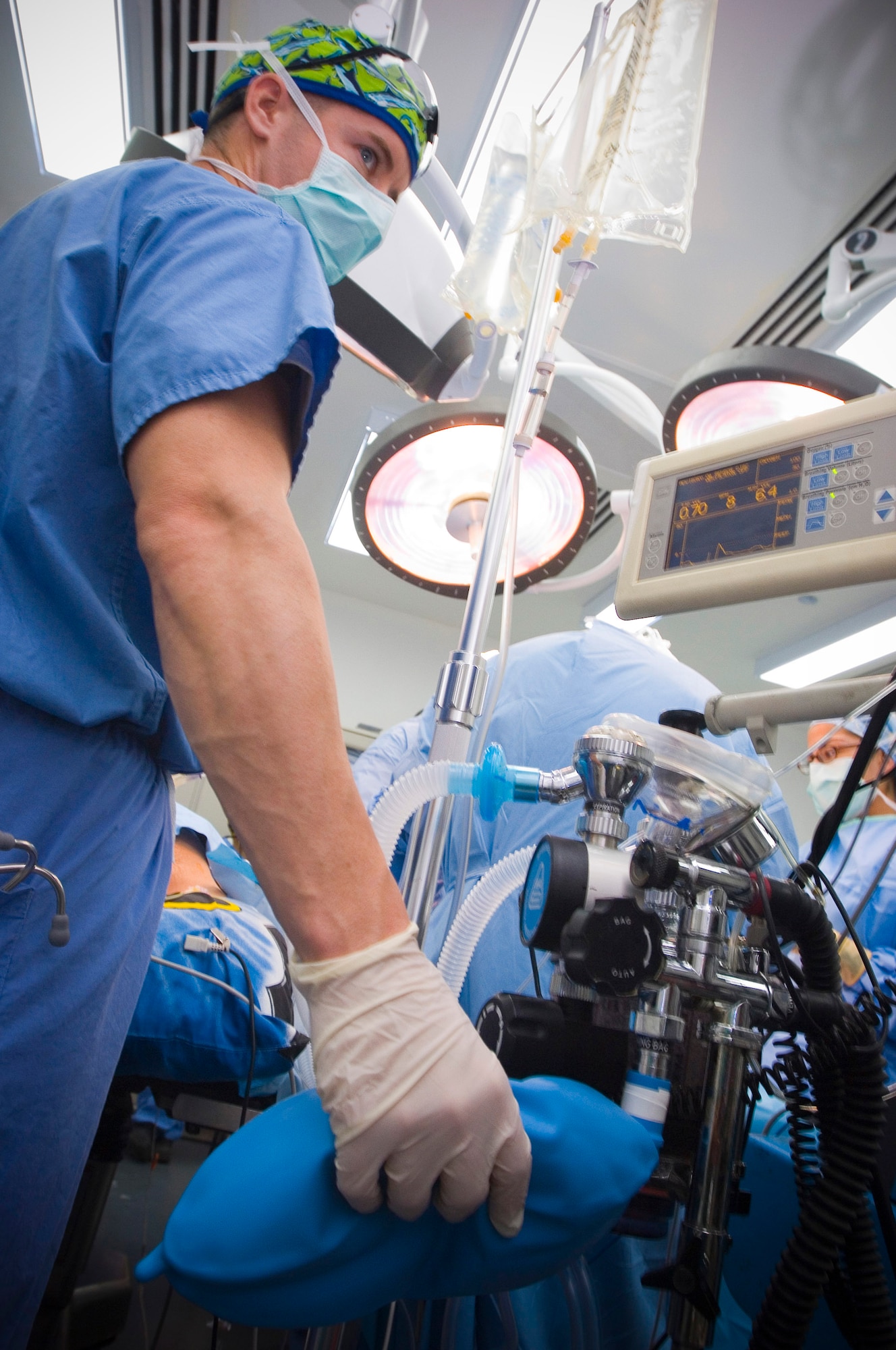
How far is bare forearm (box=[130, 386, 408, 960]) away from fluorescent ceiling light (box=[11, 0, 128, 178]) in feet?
6.62

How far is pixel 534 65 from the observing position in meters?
1.84

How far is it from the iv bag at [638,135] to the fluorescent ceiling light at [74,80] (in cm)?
138

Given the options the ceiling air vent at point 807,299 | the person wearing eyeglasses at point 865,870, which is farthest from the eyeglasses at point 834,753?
the ceiling air vent at point 807,299

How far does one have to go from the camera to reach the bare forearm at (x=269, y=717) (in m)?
0.49

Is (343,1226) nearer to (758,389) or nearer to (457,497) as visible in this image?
(457,497)

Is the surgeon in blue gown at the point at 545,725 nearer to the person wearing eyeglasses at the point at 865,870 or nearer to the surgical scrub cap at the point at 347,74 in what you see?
the person wearing eyeglasses at the point at 865,870

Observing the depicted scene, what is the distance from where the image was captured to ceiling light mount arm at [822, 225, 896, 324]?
184 centimetres

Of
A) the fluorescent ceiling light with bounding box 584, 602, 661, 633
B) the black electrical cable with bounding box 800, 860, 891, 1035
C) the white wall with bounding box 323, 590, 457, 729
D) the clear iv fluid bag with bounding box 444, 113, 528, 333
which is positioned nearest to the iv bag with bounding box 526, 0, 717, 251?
the clear iv fluid bag with bounding box 444, 113, 528, 333

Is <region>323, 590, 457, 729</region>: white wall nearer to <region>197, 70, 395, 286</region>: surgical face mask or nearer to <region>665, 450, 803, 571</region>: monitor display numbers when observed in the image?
<region>197, 70, 395, 286</region>: surgical face mask

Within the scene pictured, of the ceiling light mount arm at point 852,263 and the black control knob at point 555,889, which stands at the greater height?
the ceiling light mount arm at point 852,263

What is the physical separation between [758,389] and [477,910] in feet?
2.98

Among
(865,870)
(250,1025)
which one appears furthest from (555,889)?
(865,870)

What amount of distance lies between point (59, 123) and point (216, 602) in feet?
8.11

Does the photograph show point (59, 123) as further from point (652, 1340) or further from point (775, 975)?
point (652, 1340)
